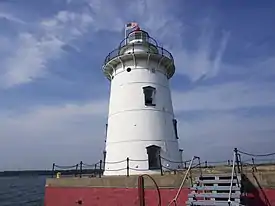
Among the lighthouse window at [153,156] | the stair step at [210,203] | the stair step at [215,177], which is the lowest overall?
the stair step at [210,203]

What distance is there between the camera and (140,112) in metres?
18.1

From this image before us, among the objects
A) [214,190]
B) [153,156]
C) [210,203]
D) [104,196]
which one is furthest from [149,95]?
[210,203]

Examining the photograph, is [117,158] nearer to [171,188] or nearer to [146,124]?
[146,124]

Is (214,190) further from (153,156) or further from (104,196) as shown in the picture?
(153,156)

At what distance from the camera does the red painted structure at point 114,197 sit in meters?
10.3

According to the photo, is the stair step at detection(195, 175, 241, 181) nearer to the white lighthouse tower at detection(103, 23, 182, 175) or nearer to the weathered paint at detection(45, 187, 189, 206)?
the weathered paint at detection(45, 187, 189, 206)

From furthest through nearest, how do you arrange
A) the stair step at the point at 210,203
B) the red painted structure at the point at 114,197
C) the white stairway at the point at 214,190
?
the red painted structure at the point at 114,197, the white stairway at the point at 214,190, the stair step at the point at 210,203

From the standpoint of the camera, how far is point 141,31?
2033 centimetres

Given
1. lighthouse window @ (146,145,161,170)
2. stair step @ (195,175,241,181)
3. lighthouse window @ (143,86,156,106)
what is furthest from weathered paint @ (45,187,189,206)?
lighthouse window @ (143,86,156,106)

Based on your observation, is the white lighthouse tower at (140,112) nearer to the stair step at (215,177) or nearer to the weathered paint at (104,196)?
the weathered paint at (104,196)

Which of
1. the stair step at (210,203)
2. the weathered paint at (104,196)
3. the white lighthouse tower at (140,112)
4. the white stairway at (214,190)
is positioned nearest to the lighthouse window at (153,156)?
the white lighthouse tower at (140,112)

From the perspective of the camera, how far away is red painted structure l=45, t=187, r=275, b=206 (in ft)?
33.8

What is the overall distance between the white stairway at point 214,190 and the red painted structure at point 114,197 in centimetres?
116

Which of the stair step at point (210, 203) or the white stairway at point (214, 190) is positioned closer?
the stair step at point (210, 203)
